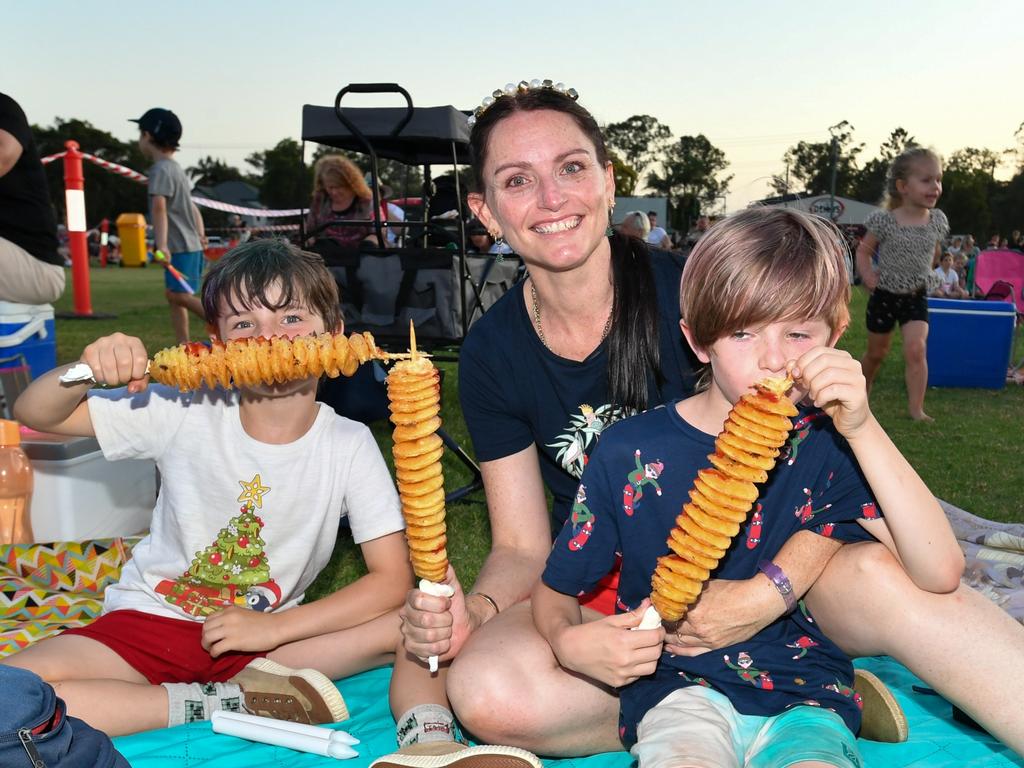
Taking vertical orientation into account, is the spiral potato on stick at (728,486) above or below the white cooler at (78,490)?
above

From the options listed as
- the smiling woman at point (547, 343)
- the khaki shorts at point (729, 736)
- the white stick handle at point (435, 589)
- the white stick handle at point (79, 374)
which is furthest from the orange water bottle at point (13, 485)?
the khaki shorts at point (729, 736)

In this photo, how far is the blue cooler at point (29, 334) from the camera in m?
5.68

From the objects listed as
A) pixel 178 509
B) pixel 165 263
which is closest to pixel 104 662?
pixel 178 509

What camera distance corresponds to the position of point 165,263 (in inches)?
412

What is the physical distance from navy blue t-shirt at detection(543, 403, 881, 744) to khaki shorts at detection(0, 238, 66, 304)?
449cm

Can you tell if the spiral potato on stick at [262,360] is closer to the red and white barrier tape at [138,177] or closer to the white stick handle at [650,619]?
the white stick handle at [650,619]

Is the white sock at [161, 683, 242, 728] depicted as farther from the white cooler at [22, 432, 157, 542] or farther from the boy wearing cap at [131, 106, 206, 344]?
the boy wearing cap at [131, 106, 206, 344]

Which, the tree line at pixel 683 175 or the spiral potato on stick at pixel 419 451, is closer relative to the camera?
the spiral potato on stick at pixel 419 451

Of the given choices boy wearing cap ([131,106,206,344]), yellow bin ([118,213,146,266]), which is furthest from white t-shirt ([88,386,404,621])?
yellow bin ([118,213,146,266])

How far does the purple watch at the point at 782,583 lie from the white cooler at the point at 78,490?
354cm

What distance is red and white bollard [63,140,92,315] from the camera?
17.3m

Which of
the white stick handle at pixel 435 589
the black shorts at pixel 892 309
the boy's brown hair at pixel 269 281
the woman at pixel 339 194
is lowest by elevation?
the white stick handle at pixel 435 589

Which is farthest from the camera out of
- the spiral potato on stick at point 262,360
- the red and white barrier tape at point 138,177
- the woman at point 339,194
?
the red and white barrier tape at point 138,177

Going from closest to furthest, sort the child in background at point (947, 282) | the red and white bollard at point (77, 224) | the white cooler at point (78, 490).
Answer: the white cooler at point (78, 490) < the red and white bollard at point (77, 224) < the child in background at point (947, 282)
